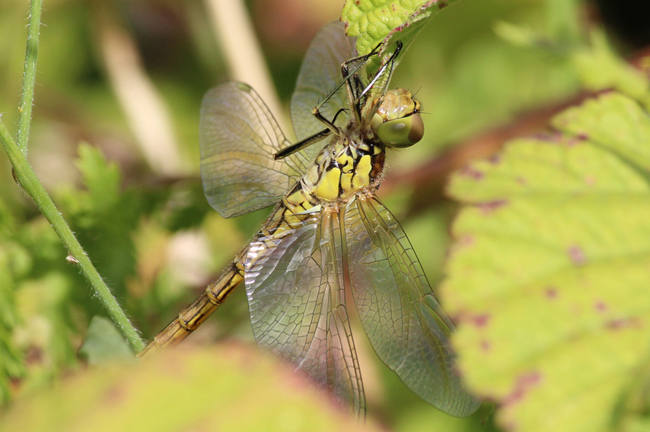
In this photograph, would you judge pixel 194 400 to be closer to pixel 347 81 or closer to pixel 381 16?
pixel 381 16

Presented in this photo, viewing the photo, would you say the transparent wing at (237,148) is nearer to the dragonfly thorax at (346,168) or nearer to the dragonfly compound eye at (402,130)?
the dragonfly thorax at (346,168)

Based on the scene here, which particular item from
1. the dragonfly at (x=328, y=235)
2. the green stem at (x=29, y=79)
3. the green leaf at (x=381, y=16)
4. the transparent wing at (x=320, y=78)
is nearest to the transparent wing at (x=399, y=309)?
the dragonfly at (x=328, y=235)

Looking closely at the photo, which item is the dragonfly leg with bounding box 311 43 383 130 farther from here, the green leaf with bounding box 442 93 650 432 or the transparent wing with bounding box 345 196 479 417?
the green leaf with bounding box 442 93 650 432

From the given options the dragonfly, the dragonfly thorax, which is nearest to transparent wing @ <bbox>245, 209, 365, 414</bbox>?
the dragonfly

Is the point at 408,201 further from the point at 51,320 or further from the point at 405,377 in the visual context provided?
the point at 51,320

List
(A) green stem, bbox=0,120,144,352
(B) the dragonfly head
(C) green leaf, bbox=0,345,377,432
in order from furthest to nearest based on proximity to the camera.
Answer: (B) the dragonfly head, (A) green stem, bbox=0,120,144,352, (C) green leaf, bbox=0,345,377,432

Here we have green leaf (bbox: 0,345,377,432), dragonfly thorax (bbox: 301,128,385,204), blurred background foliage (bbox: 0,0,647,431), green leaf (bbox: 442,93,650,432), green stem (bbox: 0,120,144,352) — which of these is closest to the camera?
green leaf (bbox: 0,345,377,432)

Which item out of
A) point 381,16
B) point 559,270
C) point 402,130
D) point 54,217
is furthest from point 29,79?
point 559,270
